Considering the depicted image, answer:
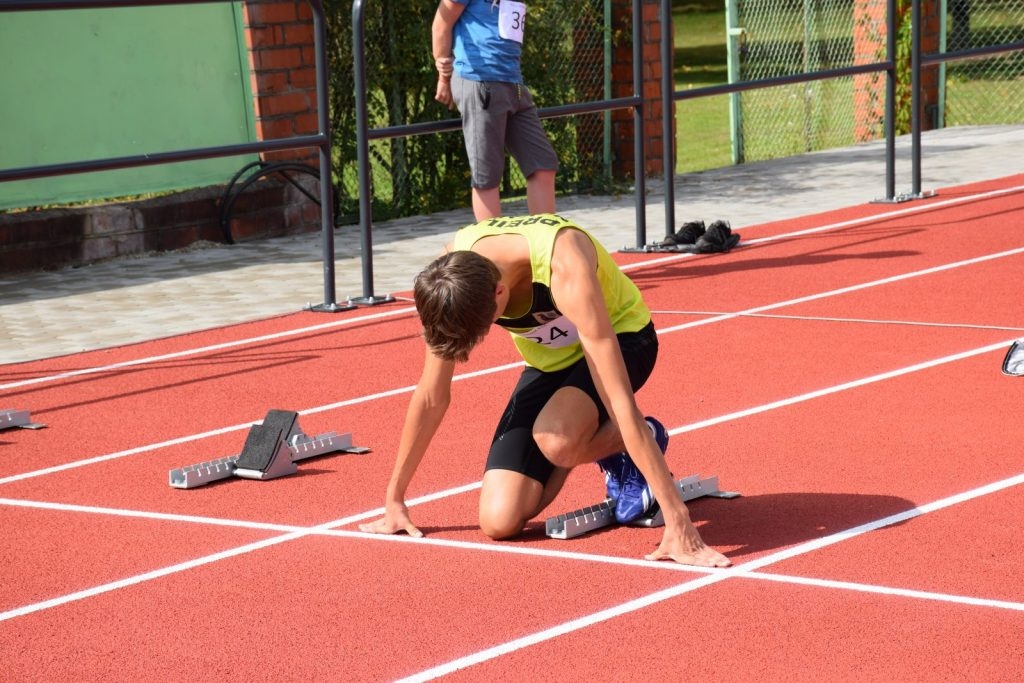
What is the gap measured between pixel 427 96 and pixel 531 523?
8.43m

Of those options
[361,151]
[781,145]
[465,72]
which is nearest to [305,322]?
[361,151]

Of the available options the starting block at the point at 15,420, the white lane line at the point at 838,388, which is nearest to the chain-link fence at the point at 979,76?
the white lane line at the point at 838,388

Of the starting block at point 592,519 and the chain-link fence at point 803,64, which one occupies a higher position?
the chain-link fence at point 803,64

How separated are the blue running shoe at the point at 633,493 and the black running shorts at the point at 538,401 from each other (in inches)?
6.7

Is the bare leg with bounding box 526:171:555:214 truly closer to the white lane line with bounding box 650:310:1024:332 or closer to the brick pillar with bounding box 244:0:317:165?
the white lane line with bounding box 650:310:1024:332

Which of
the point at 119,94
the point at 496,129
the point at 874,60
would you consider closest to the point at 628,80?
the point at 874,60

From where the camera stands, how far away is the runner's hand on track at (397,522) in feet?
16.1

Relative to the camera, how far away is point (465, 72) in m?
8.51

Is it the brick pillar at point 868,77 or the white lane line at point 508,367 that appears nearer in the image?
the white lane line at point 508,367

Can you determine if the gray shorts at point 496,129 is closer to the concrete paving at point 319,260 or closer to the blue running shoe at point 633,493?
the concrete paving at point 319,260

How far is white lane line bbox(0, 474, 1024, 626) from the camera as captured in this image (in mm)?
4137

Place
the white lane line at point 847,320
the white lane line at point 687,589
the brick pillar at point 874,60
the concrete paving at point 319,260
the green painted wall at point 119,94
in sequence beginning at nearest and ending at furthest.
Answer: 1. the white lane line at point 687,589
2. the white lane line at point 847,320
3. the concrete paving at point 319,260
4. the green painted wall at point 119,94
5. the brick pillar at point 874,60

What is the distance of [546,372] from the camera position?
5117 millimetres

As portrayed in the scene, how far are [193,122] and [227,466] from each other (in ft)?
21.4
